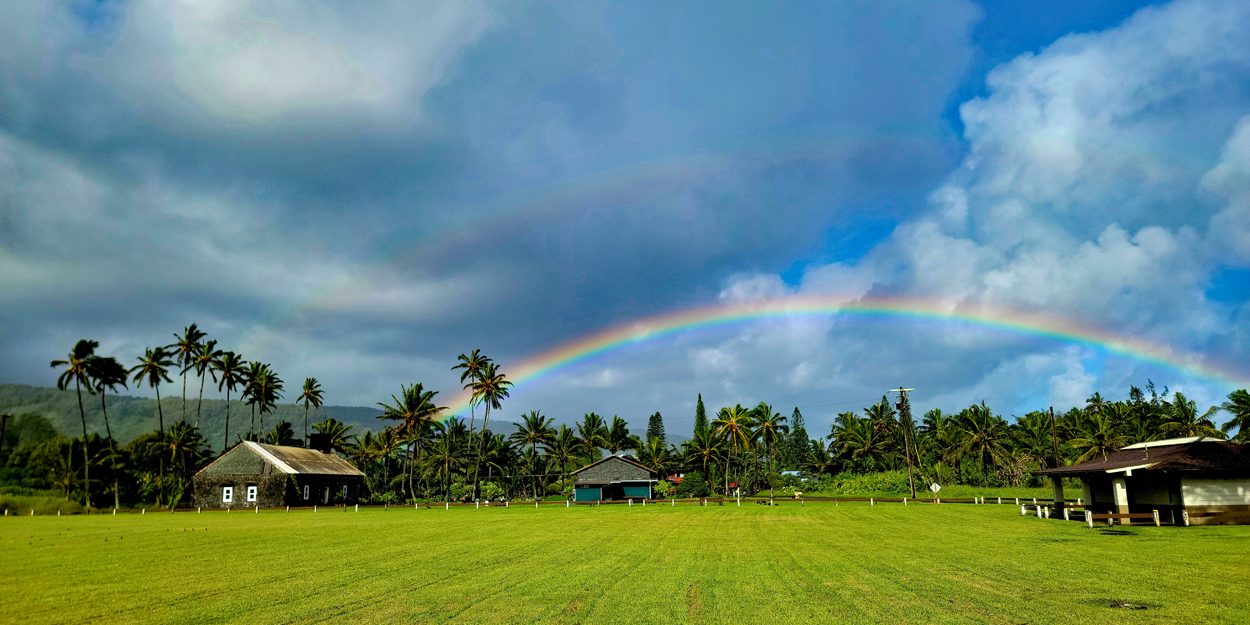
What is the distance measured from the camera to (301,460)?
74.4m

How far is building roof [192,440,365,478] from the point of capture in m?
69.6

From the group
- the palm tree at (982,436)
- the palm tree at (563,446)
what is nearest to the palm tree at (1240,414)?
the palm tree at (982,436)

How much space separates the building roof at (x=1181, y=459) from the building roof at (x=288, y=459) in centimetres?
6614

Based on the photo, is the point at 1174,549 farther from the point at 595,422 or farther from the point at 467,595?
the point at 595,422

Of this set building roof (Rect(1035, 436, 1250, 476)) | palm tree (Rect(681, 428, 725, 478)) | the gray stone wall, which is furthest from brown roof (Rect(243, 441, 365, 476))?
building roof (Rect(1035, 436, 1250, 476))

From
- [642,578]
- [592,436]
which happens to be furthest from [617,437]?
[642,578]

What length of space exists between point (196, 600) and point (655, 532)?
2072cm

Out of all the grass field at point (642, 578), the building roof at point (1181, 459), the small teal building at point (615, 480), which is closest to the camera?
the grass field at point (642, 578)

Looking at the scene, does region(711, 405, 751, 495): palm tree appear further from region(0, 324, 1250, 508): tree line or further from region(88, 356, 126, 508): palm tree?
region(88, 356, 126, 508): palm tree

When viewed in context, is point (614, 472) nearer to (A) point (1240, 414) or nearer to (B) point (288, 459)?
(B) point (288, 459)

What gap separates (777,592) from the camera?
49.1 ft

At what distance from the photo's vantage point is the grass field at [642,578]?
1290cm

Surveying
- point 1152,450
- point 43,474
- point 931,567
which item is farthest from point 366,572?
point 43,474

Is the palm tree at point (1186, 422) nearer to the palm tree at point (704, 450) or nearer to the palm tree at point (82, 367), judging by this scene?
the palm tree at point (704, 450)
